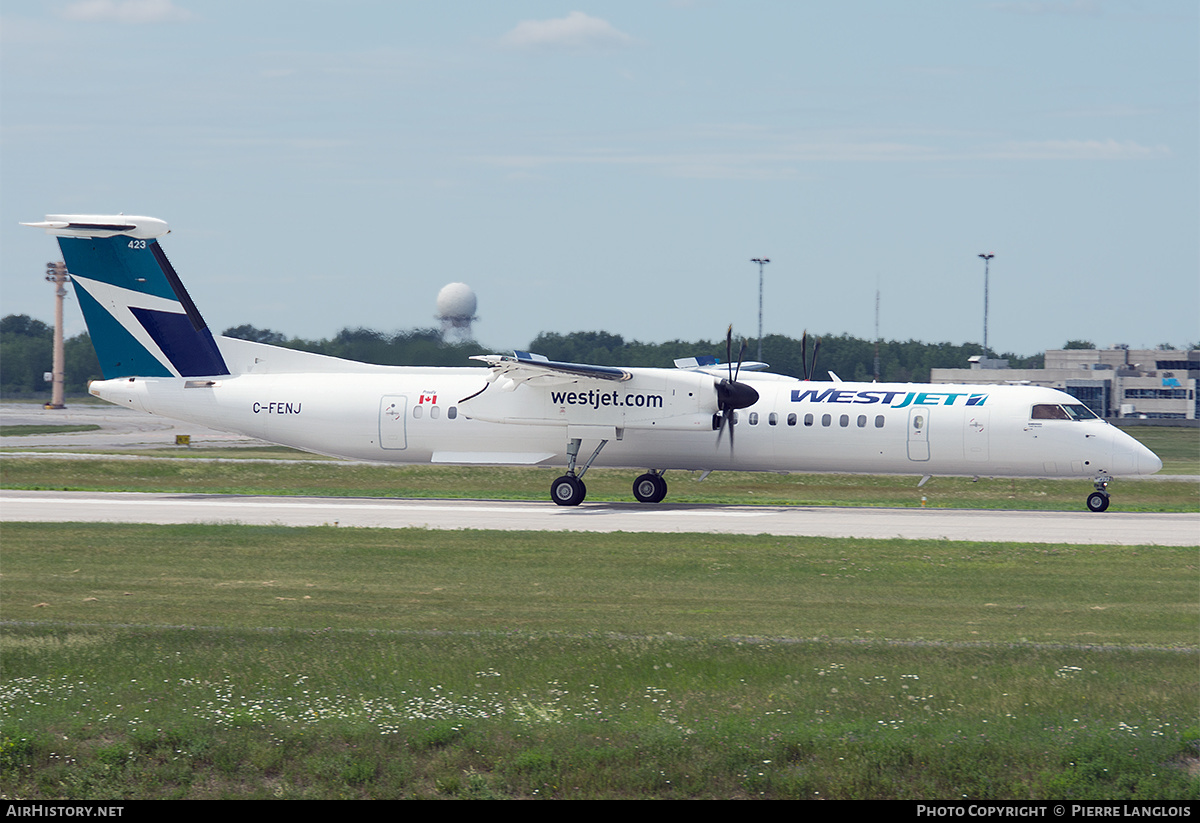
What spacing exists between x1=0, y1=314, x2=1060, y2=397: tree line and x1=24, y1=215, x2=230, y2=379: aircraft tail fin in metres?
8.36

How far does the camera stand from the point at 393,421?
1168 inches

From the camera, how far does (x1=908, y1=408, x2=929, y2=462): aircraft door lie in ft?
90.1

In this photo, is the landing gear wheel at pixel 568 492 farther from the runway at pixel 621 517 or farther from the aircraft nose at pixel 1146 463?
the aircraft nose at pixel 1146 463

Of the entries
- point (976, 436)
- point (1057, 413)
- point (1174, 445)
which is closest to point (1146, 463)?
point (1057, 413)

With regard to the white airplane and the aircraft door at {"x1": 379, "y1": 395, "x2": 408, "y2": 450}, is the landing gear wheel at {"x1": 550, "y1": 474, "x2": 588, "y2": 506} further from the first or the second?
the aircraft door at {"x1": 379, "y1": 395, "x2": 408, "y2": 450}

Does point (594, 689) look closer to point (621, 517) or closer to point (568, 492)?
point (621, 517)

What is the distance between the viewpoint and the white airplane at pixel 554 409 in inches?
1077

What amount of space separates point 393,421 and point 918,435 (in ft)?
44.9

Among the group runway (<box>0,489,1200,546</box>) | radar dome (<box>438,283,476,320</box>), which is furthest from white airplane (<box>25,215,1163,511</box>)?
radar dome (<box>438,283,476,320</box>)

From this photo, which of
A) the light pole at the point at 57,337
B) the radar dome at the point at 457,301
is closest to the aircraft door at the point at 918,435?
the radar dome at the point at 457,301

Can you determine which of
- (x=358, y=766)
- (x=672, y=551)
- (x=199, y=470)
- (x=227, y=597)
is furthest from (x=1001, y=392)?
(x=199, y=470)

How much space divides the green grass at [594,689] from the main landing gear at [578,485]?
12.2 meters

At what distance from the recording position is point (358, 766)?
9.05 metres
